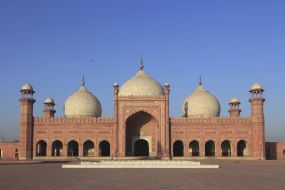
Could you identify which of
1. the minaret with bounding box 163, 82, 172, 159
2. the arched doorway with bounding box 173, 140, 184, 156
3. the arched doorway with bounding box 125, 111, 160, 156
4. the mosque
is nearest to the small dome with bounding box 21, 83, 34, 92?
the mosque

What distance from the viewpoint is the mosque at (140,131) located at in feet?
88.5

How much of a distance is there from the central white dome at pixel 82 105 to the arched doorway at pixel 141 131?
394cm

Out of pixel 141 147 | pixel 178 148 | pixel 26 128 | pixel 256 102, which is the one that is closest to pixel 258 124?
pixel 256 102

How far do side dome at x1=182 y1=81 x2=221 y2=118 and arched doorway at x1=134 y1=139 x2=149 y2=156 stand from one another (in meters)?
4.51

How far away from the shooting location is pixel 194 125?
90.7 feet

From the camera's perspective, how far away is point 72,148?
29.3 meters

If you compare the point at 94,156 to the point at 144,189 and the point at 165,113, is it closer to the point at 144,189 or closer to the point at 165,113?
the point at 165,113

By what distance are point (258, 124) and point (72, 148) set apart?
13.3 metres

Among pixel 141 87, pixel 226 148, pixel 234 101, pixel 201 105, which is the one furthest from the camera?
pixel 234 101

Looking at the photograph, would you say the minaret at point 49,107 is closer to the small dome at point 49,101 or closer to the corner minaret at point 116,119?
the small dome at point 49,101

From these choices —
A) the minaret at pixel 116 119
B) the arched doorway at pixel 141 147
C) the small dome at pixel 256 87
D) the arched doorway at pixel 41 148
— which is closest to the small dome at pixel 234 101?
the small dome at pixel 256 87

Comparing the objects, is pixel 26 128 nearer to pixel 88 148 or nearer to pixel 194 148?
pixel 88 148

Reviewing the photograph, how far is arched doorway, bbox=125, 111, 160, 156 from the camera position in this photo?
91.1 ft

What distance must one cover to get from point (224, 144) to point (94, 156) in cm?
946
